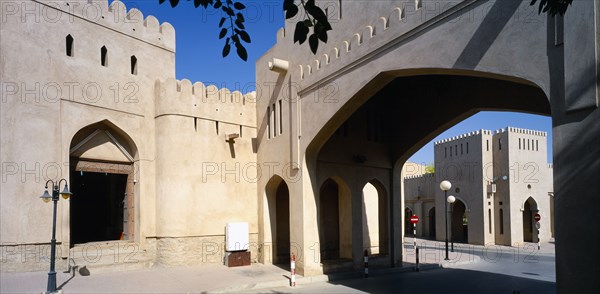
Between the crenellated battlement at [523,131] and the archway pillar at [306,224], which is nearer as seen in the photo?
the archway pillar at [306,224]

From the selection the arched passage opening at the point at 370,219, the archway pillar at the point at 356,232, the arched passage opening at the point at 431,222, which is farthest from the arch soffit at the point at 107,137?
the arched passage opening at the point at 431,222

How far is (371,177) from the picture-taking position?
17719mm

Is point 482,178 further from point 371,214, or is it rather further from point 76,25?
point 76,25

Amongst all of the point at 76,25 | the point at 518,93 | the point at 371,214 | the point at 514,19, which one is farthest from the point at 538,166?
the point at 76,25

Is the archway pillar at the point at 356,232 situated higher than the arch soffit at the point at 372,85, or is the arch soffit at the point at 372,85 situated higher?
the arch soffit at the point at 372,85

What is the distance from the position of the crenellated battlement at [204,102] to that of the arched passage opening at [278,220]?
287cm

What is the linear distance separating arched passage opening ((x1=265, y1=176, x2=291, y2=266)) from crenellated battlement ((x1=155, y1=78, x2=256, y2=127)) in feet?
9.40

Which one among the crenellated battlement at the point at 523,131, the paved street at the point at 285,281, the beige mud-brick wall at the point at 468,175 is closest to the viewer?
the paved street at the point at 285,281

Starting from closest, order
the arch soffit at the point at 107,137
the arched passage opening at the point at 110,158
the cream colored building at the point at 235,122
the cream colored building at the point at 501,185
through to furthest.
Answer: the cream colored building at the point at 235,122 < the arch soffit at the point at 107,137 < the arched passage opening at the point at 110,158 < the cream colored building at the point at 501,185

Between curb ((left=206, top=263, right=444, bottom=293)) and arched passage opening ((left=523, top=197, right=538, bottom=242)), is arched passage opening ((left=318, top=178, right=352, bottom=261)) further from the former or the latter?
arched passage opening ((left=523, top=197, right=538, bottom=242))

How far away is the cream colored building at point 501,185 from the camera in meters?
29.7

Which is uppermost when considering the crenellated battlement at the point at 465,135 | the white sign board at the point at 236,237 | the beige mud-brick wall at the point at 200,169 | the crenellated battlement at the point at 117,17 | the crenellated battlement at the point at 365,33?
the crenellated battlement at the point at 117,17

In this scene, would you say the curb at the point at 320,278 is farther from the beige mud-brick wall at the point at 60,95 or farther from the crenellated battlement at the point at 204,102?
the crenellated battlement at the point at 204,102

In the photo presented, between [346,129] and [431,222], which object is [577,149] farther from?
[431,222]
